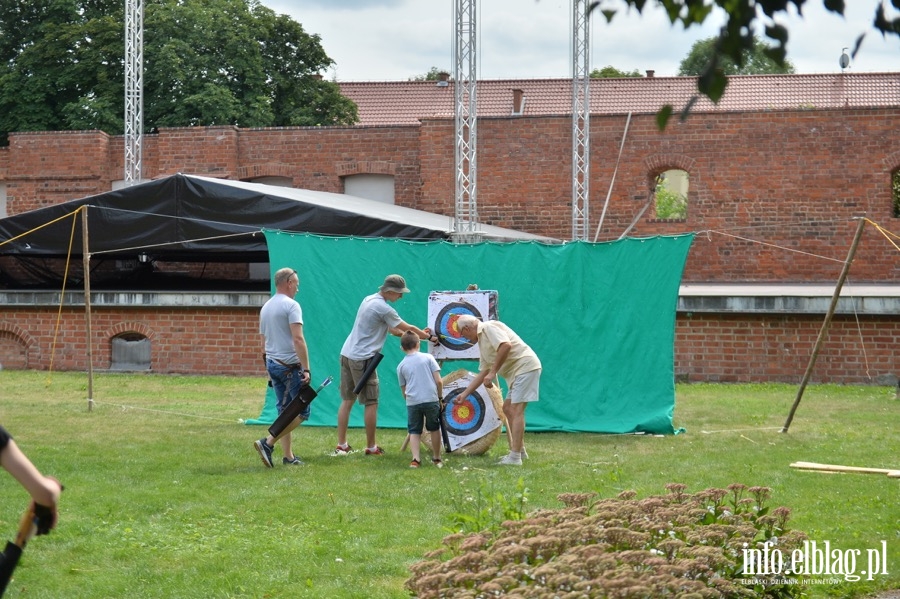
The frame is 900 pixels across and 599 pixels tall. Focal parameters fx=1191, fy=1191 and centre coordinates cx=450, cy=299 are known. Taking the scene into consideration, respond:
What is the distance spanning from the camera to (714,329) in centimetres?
2006

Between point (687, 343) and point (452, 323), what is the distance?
772 cm

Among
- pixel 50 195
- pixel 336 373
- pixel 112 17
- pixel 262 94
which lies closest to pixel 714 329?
pixel 336 373

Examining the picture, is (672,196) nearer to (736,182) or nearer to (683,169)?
(683,169)

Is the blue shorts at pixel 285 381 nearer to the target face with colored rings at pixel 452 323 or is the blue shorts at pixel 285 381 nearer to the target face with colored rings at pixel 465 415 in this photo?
the target face with colored rings at pixel 465 415

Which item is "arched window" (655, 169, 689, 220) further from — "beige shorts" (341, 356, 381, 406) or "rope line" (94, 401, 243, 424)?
"beige shorts" (341, 356, 381, 406)

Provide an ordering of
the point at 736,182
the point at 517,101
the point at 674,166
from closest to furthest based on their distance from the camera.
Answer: the point at 736,182 < the point at 674,166 < the point at 517,101

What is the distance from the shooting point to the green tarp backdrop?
13.4 meters

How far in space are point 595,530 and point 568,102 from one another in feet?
124

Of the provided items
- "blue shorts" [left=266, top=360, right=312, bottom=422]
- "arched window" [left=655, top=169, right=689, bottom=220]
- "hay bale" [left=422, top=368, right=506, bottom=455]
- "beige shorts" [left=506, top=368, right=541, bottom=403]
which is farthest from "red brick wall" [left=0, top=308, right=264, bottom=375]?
"arched window" [left=655, top=169, right=689, bottom=220]

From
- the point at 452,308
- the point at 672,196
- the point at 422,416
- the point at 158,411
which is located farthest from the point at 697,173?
the point at 672,196

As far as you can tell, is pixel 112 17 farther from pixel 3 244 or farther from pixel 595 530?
pixel 595 530

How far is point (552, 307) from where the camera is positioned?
13711 millimetres

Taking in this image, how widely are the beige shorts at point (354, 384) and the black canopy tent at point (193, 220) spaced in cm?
757

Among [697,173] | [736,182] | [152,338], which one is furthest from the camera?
[697,173]
